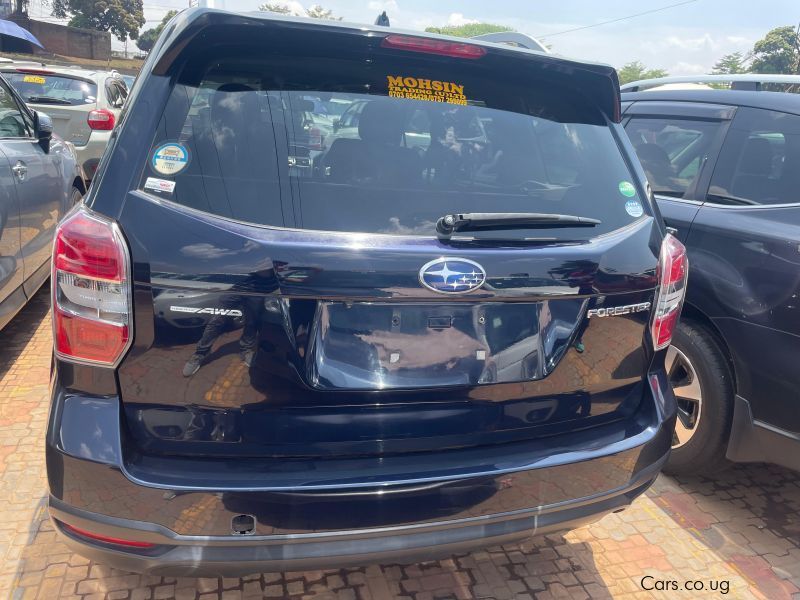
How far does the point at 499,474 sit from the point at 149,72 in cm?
146

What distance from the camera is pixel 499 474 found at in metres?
1.84

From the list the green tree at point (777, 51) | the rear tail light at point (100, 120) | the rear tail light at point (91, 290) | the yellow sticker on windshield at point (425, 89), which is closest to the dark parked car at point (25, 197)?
the rear tail light at point (91, 290)

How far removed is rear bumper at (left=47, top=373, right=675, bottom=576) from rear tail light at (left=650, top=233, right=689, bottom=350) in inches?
23.4

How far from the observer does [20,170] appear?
394 cm

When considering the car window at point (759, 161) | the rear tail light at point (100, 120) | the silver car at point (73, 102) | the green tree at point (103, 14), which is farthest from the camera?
the green tree at point (103, 14)

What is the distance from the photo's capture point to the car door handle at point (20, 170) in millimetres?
3871

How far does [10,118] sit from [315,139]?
3390mm

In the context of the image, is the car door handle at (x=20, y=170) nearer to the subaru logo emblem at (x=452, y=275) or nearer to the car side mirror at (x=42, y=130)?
the car side mirror at (x=42, y=130)

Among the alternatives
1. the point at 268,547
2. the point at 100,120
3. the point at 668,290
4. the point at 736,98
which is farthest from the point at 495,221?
the point at 100,120

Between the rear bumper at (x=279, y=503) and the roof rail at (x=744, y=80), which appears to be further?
the roof rail at (x=744, y=80)

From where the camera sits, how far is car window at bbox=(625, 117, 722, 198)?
3.37 meters

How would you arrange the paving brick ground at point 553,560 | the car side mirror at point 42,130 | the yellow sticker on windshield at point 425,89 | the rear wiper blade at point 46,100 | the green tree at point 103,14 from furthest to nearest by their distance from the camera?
the green tree at point 103,14
the rear wiper blade at point 46,100
the car side mirror at point 42,130
the paving brick ground at point 553,560
the yellow sticker on windshield at point 425,89

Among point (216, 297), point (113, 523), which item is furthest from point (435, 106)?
point (113, 523)

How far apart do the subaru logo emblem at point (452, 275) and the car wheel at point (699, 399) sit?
1.68 metres
